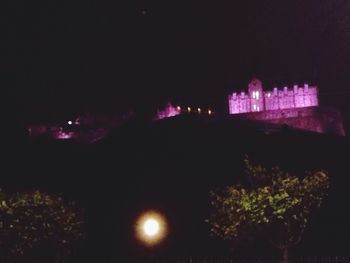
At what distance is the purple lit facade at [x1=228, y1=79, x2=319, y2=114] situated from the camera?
6331 centimetres

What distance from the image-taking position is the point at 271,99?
65.7m

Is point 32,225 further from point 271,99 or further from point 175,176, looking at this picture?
point 271,99

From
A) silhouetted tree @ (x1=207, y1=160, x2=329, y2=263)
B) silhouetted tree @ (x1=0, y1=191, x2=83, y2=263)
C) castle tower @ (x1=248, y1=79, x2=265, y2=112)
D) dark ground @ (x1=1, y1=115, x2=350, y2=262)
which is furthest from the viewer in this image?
castle tower @ (x1=248, y1=79, x2=265, y2=112)

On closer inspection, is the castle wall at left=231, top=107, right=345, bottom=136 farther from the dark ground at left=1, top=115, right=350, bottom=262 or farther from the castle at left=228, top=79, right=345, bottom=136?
the dark ground at left=1, top=115, right=350, bottom=262

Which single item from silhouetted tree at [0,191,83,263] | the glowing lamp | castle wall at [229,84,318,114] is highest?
castle wall at [229,84,318,114]

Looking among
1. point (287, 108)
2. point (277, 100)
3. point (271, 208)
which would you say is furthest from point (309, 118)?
point (271, 208)

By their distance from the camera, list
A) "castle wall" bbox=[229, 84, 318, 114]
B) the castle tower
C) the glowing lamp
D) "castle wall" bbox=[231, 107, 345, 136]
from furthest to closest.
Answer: the castle tower, "castle wall" bbox=[229, 84, 318, 114], "castle wall" bbox=[231, 107, 345, 136], the glowing lamp

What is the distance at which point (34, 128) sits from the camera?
5778 centimetres

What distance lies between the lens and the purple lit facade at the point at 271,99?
63.3 meters

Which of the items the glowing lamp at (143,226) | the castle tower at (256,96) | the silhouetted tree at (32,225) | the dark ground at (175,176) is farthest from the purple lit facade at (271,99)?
the silhouetted tree at (32,225)

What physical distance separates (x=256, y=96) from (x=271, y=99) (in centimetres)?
209

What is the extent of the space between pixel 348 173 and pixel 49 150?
58.1 ft

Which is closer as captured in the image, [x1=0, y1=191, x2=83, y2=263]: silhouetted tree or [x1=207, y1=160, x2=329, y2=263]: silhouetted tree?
[x1=0, y1=191, x2=83, y2=263]: silhouetted tree

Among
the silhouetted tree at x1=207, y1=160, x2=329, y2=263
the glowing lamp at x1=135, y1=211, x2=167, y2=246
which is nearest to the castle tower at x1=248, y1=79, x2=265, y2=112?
the glowing lamp at x1=135, y1=211, x2=167, y2=246
